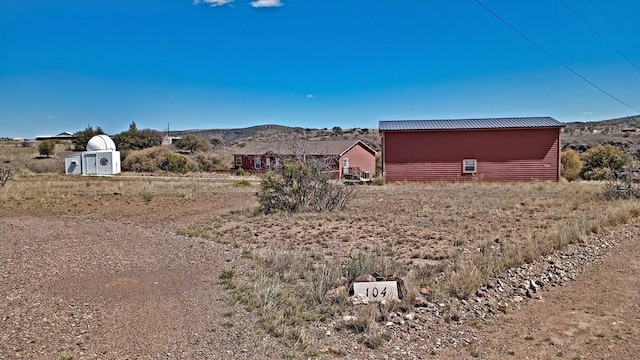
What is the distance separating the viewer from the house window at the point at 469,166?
32.2 metres

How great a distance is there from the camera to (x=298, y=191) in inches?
700

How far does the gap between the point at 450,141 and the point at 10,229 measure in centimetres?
2500

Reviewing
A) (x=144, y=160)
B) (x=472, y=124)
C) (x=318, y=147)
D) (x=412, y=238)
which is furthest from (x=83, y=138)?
(x=412, y=238)

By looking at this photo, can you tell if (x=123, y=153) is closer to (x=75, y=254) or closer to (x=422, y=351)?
(x=75, y=254)

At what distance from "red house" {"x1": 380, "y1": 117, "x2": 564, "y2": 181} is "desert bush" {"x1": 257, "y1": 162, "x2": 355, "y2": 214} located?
1497 centimetres

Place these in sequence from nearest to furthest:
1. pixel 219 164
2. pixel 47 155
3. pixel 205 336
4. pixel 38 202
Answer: pixel 205 336 → pixel 38 202 → pixel 219 164 → pixel 47 155

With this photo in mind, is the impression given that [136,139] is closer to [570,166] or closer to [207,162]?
[207,162]

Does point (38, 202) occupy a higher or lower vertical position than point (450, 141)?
lower

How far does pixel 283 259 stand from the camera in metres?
9.69

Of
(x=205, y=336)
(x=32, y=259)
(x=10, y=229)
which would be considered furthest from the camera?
(x=10, y=229)

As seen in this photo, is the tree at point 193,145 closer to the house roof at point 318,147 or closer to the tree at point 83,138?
the tree at point 83,138

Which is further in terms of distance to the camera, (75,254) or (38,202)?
(38,202)

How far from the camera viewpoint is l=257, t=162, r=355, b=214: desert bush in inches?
693

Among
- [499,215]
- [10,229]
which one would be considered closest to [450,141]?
[499,215]
